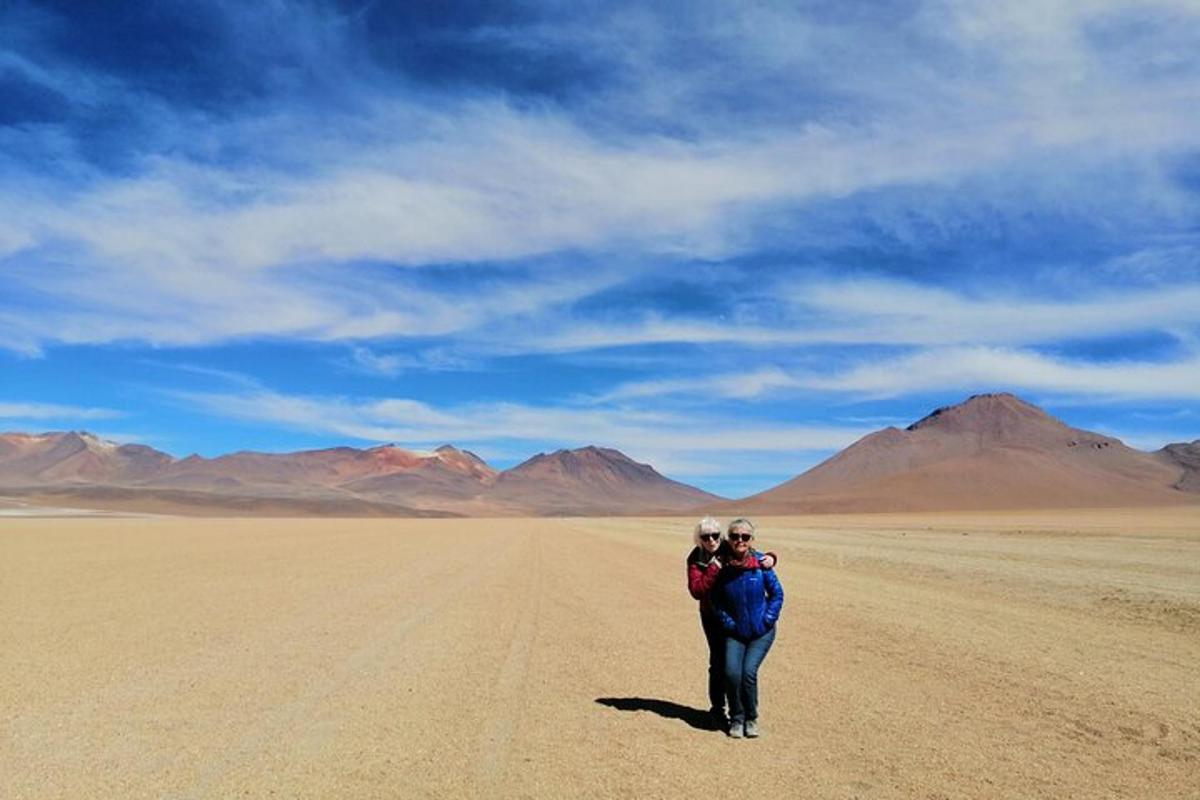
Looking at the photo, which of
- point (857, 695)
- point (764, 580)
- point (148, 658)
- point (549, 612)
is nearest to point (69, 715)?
point (148, 658)

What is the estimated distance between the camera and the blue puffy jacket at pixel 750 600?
26.5 ft

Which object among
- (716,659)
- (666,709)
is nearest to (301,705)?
(666,709)

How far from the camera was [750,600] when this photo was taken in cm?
809

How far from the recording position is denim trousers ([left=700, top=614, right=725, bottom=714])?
8312mm

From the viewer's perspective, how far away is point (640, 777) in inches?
274

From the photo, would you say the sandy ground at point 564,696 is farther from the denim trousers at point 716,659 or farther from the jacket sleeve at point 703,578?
the jacket sleeve at point 703,578

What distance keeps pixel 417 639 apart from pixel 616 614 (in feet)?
16.0

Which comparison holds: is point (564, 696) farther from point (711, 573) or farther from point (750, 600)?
point (750, 600)

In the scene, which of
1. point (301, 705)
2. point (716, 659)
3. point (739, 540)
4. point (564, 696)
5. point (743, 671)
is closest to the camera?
point (739, 540)

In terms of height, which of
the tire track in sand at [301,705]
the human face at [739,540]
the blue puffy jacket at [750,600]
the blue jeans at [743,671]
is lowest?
the tire track in sand at [301,705]

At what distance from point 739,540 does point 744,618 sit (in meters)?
0.70

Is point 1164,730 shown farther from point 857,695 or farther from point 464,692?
point 464,692

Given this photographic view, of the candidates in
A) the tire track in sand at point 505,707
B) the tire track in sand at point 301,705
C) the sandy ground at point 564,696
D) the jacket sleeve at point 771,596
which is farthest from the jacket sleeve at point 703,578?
the tire track in sand at point 301,705

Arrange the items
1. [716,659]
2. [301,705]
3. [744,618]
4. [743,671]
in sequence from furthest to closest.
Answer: [301,705] < [716,659] < [743,671] < [744,618]
